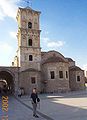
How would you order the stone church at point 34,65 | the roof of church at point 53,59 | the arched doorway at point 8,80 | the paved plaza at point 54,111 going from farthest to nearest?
the arched doorway at point 8,80
the roof of church at point 53,59
the stone church at point 34,65
the paved plaza at point 54,111

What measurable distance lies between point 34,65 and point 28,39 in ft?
18.3

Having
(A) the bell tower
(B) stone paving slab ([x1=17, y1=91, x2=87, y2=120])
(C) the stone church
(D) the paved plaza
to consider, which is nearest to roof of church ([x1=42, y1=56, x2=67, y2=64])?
(C) the stone church

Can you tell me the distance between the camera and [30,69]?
45.5 m

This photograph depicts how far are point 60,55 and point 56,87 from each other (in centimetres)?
881

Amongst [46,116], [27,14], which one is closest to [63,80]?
[27,14]

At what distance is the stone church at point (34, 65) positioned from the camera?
4521cm

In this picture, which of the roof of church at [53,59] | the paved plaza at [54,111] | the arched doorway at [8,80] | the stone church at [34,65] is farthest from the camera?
the arched doorway at [8,80]

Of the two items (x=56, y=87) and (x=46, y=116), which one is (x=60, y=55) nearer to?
(x=56, y=87)

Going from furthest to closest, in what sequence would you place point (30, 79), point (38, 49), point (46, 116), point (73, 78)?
point (73, 78)
point (38, 49)
point (30, 79)
point (46, 116)

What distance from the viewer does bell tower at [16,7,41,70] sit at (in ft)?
154

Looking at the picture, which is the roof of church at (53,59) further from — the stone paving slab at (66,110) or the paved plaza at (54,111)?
the stone paving slab at (66,110)

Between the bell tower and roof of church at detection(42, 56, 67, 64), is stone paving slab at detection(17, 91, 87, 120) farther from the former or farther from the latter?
the bell tower

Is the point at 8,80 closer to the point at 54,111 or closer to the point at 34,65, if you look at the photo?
the point at 34,65

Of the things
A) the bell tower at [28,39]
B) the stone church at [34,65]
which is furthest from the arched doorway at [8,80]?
the bell tower at [28,39]
